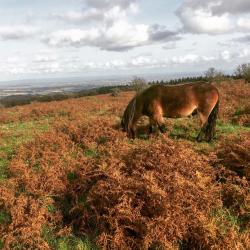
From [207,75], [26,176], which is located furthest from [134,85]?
[26,176]

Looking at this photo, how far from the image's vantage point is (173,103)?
41.7 ft

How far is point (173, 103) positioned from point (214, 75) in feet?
147

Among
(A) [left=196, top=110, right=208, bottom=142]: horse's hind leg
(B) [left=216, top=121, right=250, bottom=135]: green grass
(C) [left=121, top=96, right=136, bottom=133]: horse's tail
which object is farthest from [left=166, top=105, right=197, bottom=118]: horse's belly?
(B) [left=216, top=121, right=250, bottom=135]: green grass

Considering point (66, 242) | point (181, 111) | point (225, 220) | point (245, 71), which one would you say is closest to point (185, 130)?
point (181, 111)

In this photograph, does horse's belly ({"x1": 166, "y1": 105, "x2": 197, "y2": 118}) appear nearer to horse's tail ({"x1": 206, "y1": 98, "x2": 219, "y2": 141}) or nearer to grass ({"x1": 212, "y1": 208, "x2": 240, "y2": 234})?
horse's tail ({"x1": 206, "y1": 98, "x2": 219, "y2": 141})

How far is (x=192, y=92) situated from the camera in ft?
41.8

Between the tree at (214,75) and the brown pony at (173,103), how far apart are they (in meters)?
41.7

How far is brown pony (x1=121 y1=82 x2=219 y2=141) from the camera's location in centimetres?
1267

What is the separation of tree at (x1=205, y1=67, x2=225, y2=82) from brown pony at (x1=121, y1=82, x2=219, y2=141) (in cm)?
4165

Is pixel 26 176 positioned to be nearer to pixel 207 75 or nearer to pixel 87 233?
pixel 87 233

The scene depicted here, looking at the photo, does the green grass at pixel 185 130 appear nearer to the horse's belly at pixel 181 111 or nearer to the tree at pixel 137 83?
the horse's belly at pixel 181 111

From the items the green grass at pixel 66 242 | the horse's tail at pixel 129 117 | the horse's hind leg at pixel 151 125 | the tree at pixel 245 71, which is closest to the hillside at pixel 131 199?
the green grass at pixel 66 242

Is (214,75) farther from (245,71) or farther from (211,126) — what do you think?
(211,126)

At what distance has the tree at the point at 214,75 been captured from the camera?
53344 mm
